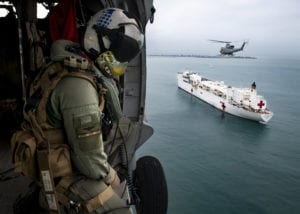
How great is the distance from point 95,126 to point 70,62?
36cm

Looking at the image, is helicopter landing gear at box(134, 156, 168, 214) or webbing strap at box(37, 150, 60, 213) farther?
helicopter landing gear at box(134, 156, 168, 214)

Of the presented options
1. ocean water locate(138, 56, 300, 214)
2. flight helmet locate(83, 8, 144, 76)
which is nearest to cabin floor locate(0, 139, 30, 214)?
flight helmet locate(83, 8, 144, 76)

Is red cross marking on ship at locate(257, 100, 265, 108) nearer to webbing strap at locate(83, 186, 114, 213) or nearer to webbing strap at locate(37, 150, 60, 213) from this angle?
webbing strap at locate(83, 186, 114, 213)

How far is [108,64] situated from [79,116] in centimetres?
42

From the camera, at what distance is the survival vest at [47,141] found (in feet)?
5.06

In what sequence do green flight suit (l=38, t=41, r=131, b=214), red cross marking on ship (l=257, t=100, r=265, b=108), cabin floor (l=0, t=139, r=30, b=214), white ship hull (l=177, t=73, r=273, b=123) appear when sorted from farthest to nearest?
red cross marking on ship (l=257, t=100, r=265, b=108), white ship hull (l=177, t=73, r=273, b=123), cabin floor (l=0, t=139, r=30, b=214), green flight suit (l=38, t=41, r=131, b=214)

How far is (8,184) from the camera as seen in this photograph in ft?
10.1

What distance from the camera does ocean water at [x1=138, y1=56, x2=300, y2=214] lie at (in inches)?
583

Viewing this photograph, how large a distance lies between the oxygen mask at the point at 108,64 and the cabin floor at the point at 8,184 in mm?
1735

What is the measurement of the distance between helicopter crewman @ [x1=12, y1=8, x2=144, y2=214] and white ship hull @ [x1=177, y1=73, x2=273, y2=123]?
2586 cm

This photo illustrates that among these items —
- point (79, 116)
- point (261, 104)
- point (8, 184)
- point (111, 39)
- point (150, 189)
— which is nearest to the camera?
point (79, 116)

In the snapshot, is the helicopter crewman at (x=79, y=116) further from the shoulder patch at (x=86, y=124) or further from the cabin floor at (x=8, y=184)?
the cabin floor at (x=8, y=184)

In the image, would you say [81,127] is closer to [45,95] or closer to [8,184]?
[45,95]

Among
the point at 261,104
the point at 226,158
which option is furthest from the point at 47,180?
the point at 261,104
